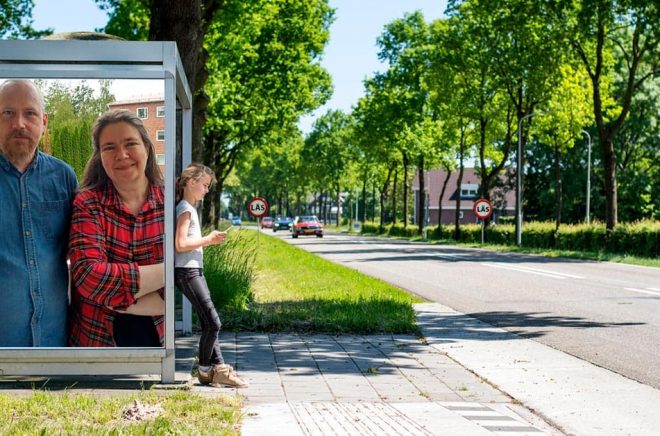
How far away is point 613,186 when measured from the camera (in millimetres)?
35688

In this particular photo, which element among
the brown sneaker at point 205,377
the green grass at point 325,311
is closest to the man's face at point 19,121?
the brown sneaker at point 205,377

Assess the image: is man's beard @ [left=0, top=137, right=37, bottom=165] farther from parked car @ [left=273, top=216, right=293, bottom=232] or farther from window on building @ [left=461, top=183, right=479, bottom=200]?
window on building @ [left=461, top=183, right=479, bottom=200]

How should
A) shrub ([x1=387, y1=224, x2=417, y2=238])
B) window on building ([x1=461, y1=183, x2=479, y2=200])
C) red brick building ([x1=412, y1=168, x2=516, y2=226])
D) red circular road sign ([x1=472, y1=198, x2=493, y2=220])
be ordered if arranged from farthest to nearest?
window on building ([x1=461, y1=183, x2=479, y2=200]), red brick building ([x1=412, y1=168, x2=516, y2=226]), shrub ([x1=387, y1=224, x2=417, y2=238]), red circular road sign ([x1=472, y1=198, x2=493, y2=220])

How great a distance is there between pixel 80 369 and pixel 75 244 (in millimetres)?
955

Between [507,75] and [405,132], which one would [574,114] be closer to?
[507,75]

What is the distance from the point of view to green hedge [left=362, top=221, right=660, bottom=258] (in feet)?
108

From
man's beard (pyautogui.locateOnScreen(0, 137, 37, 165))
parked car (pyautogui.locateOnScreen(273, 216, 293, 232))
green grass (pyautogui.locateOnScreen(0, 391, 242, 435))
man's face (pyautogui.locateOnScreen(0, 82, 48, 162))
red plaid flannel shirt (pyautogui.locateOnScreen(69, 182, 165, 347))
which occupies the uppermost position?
man's face (pyautogui.locateOnScreen(0, 82, 48, 162))

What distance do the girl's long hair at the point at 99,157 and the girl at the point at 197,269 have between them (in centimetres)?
28

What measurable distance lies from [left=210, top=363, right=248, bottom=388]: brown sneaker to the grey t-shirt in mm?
852

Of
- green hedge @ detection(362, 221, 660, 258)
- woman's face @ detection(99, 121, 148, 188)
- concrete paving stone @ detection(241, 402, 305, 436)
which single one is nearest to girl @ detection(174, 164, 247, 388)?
woman's face @ detection(99, 121, 148, 188)

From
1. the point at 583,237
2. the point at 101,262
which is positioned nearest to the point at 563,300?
the point at 101,262

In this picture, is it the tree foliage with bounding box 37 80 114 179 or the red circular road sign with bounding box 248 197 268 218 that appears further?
the red circular road sign with bounding box 248 197 268 218

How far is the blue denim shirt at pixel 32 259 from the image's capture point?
284 inches

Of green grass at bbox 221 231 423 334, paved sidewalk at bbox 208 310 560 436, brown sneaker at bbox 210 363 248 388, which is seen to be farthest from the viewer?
green grass at bbox 221 231 423 334
